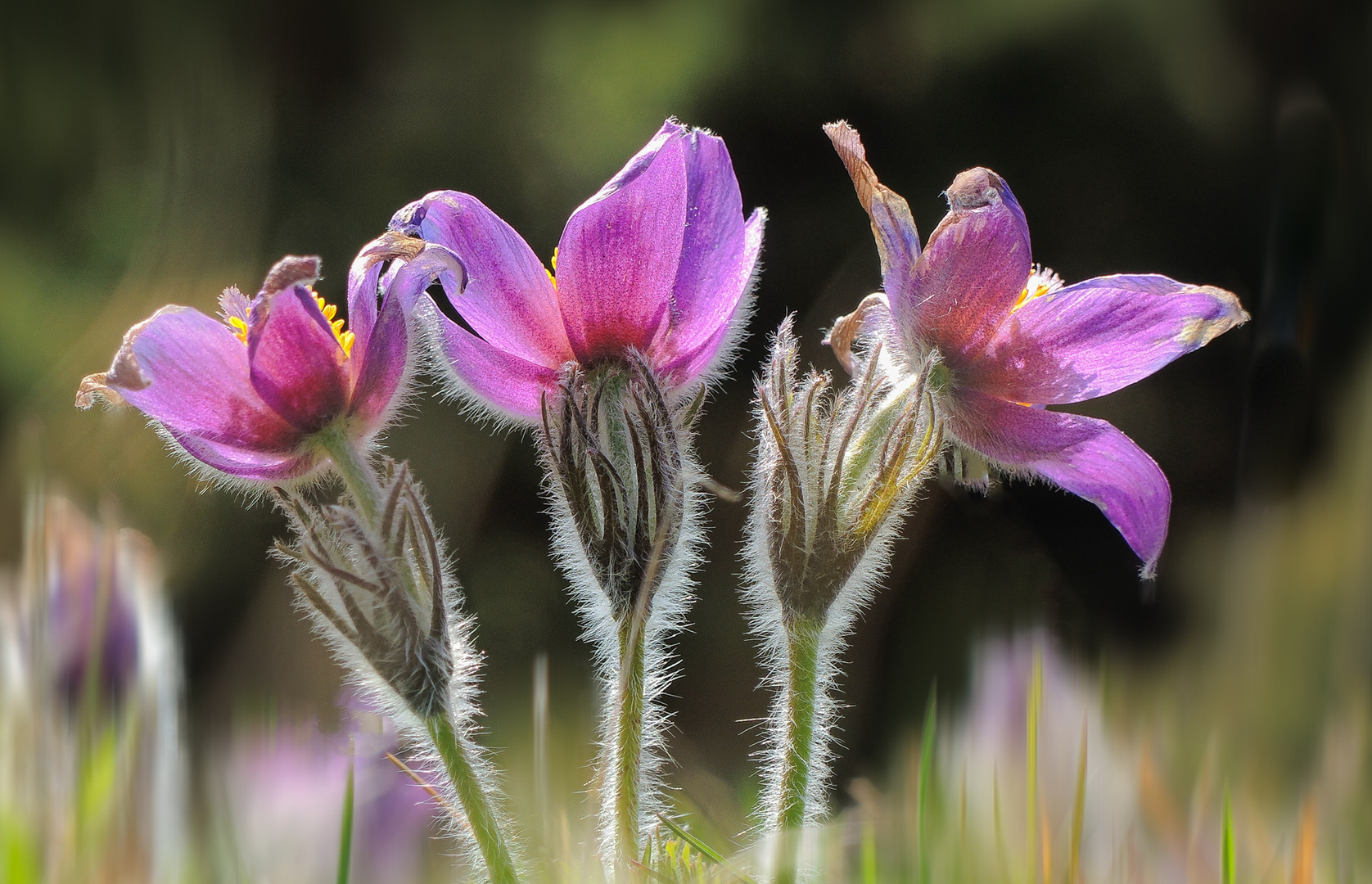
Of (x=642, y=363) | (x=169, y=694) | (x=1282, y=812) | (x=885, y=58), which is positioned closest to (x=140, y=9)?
(x=885, y=58)

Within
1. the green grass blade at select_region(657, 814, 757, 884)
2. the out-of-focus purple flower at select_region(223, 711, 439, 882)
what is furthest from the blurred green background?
the green grass blade at select_region(657, 814, 757, 884)

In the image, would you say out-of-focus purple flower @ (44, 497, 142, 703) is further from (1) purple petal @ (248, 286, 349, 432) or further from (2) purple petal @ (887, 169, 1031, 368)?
(2) purple petal @ (887, 169, 1031, 368)

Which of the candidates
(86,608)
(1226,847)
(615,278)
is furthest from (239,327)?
(1226,847)

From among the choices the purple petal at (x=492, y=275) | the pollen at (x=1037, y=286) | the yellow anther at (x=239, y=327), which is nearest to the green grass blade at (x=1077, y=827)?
the pollen at (x=1037, y=286)

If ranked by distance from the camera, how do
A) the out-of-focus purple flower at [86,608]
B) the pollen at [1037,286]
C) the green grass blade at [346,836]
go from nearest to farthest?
1. the green grass blade at [346,836]
2. the pollen at [1037,286]
3. the out-of-focus purple flower at [86,608]

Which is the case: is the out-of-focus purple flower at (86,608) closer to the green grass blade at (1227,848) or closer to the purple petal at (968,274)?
the purple petal at (968,274)

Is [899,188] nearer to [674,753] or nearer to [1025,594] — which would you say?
[674,753]
